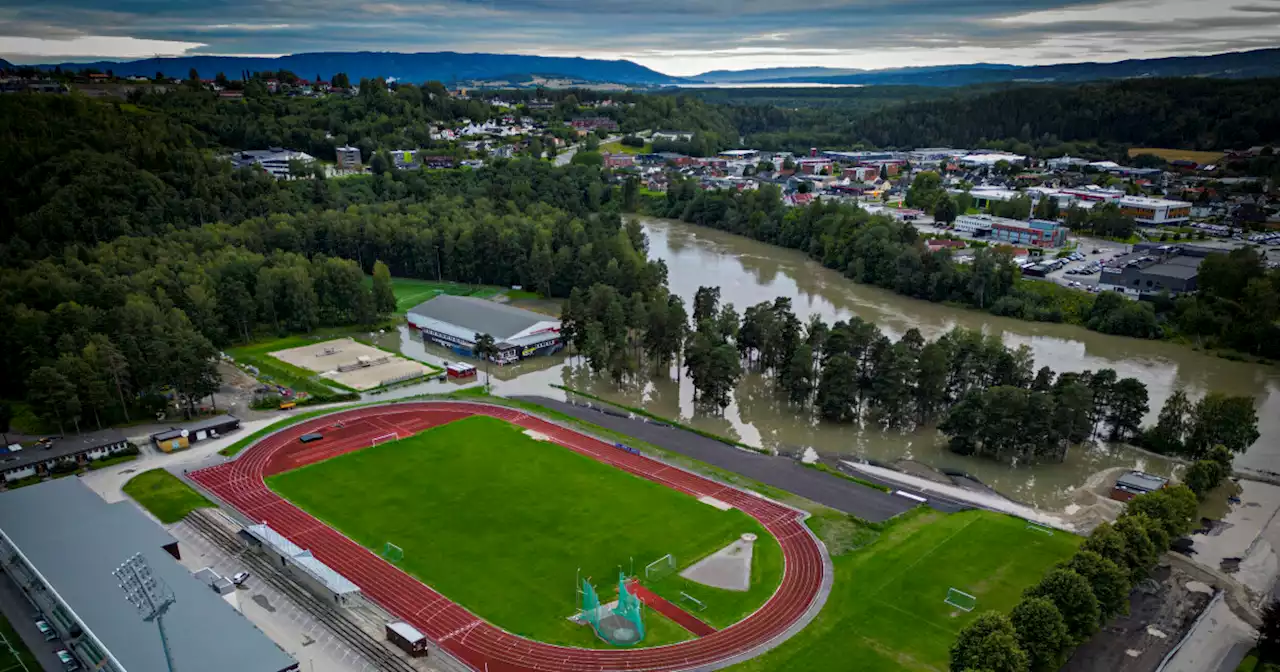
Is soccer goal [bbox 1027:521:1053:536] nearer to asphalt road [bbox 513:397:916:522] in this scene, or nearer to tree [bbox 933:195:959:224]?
asphalt road [bbox 513:397:916:522]

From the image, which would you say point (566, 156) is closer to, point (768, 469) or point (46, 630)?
point (768, 469)

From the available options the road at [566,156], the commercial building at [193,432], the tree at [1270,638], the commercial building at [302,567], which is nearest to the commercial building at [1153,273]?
the tree at [1270,638]

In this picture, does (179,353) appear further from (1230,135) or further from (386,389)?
(1230,135)

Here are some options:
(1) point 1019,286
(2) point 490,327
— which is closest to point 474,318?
(2) point 490,327

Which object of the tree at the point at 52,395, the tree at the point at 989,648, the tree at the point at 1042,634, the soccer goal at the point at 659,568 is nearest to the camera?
the tree at the point at 989,648

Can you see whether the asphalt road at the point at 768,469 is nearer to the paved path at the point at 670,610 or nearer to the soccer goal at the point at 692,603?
the soccer goal at the point at 692,603

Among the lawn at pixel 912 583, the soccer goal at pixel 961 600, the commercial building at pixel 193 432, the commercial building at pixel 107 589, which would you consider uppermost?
→ the commercial building at pixel 107 589

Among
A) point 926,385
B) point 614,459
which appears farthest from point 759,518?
point 926,385
